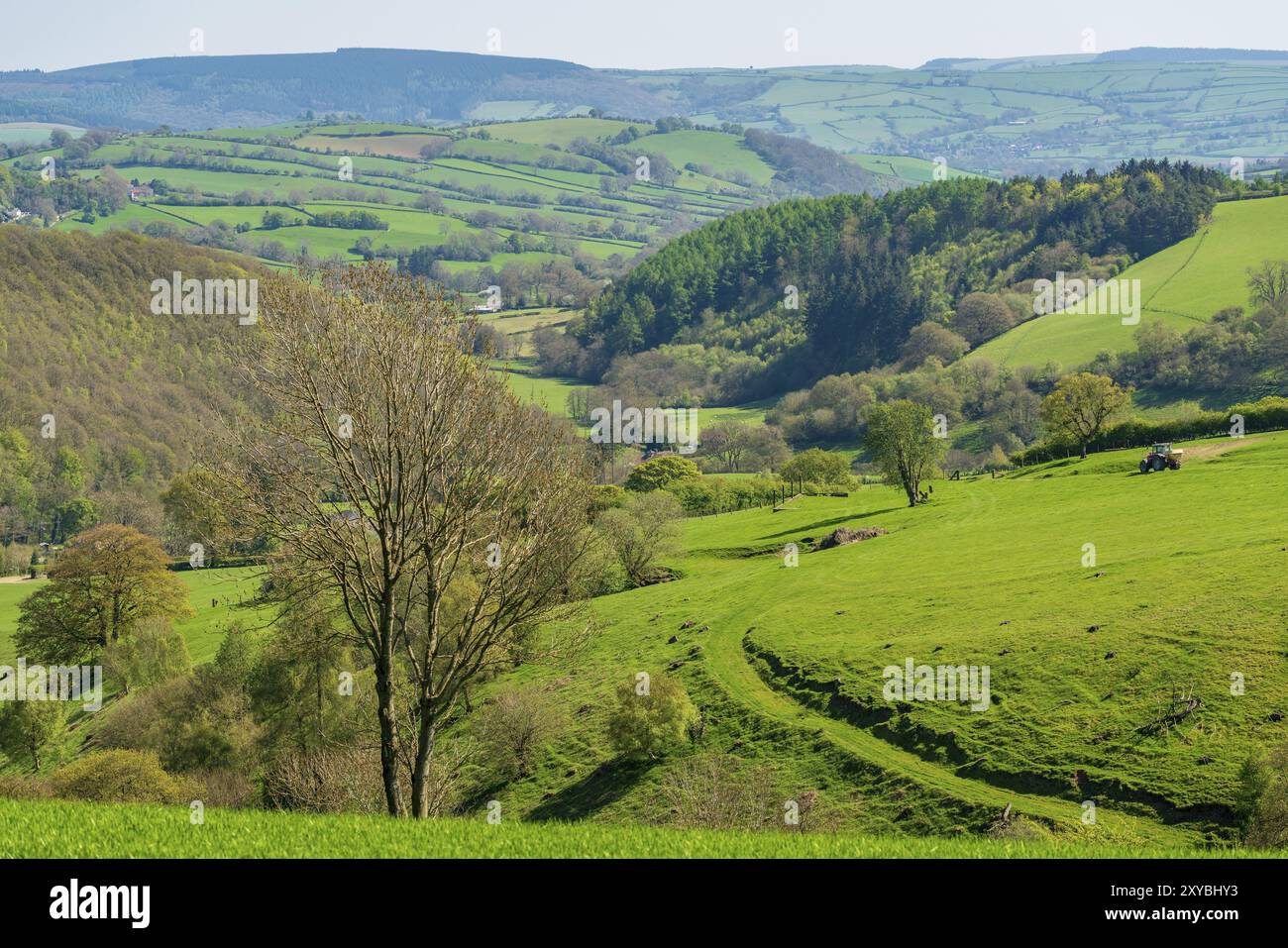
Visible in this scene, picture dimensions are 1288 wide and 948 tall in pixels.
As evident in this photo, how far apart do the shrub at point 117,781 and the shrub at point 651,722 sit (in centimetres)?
2103

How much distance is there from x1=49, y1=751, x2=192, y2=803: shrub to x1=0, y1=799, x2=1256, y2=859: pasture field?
31.7 meters

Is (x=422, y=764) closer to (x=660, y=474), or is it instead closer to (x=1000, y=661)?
(x=1000, y=661)

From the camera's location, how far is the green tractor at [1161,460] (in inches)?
3738

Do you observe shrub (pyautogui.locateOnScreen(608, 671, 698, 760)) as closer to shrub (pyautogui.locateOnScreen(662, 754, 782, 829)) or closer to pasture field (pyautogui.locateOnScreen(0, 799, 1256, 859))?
shrub (pyautogui.locateOnScreen(662, 754, 782, 829))

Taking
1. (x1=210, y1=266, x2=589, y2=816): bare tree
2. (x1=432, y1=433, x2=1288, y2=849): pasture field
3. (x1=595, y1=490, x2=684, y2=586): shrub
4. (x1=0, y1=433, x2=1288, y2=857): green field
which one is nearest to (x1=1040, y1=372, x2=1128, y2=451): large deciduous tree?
(x1=0, y1=433, x2=1288, y2=857): green field

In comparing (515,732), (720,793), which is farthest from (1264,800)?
(515,732)

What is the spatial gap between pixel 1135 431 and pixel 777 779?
73.1 m

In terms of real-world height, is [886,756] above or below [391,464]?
below

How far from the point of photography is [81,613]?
98.1m

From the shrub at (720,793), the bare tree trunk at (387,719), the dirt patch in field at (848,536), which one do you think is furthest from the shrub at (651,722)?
the dirt patch in field at (848,536)

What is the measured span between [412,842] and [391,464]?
12.9 metres

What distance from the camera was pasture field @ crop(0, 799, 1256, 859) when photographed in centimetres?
1859

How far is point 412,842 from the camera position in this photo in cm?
1945
